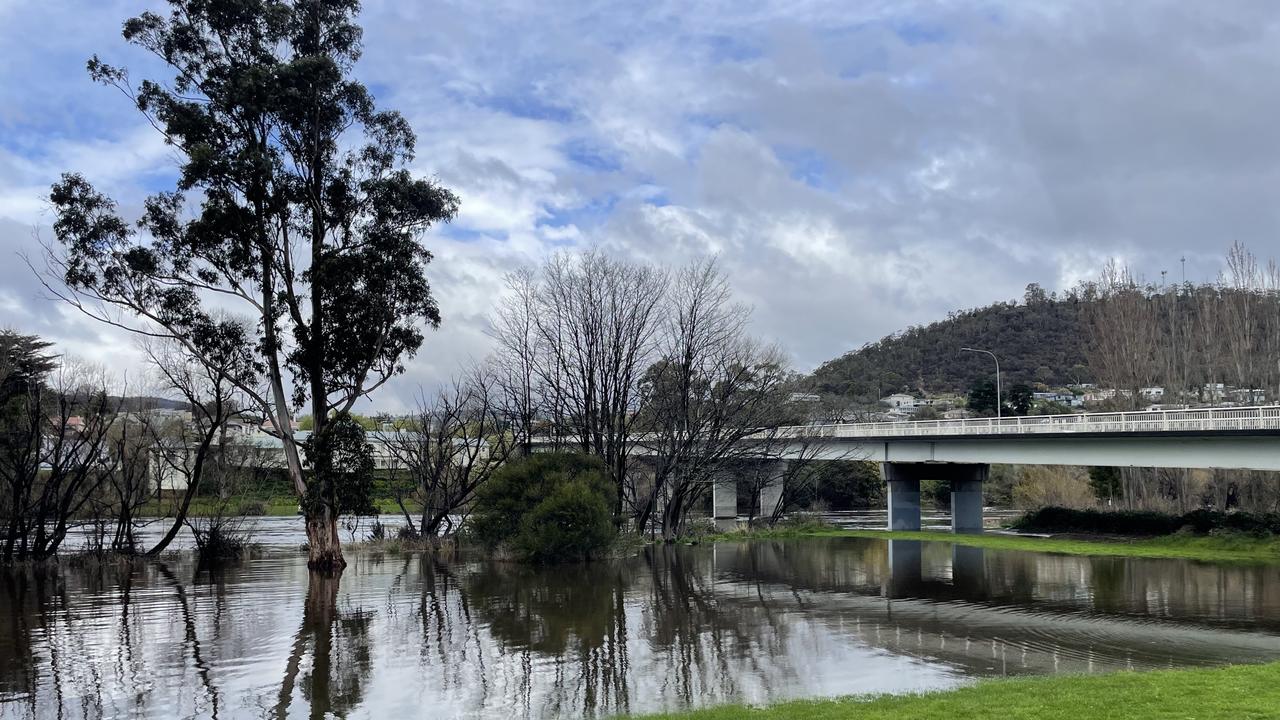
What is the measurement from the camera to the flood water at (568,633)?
12.8 metres

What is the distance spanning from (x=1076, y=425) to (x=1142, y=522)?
567 centimetres

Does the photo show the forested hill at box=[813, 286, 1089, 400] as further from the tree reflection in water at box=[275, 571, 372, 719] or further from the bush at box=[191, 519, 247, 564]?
the tree reflection in water at box=[275, 571, 372, 719]

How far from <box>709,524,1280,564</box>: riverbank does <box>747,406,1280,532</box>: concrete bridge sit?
274 centimetres

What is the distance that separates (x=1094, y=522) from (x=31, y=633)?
42.7 meters

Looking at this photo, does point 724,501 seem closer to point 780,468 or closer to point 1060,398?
point 780,468

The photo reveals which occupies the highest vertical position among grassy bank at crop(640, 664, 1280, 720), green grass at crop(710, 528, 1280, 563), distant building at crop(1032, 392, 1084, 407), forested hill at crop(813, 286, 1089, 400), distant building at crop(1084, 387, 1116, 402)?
forested hill at crop(813, 286, 1089, 400)

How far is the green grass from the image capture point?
3418cm

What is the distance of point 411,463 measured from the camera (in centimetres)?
3919

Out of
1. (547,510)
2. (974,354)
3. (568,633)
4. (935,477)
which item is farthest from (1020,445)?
(974,354)

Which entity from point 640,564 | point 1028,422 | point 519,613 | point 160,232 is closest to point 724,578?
point 640,564

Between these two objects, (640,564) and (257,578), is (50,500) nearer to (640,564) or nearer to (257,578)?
(257,578)

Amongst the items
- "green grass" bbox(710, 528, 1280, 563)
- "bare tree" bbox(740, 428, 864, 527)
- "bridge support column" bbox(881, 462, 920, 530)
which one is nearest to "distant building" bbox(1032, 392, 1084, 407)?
"bare tree" bbox(740, 428, 864, 527)

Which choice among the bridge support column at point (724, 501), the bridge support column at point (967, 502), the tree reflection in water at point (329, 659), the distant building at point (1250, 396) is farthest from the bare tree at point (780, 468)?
the tree reflection in water at point (329, 659)

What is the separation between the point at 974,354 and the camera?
135 m
